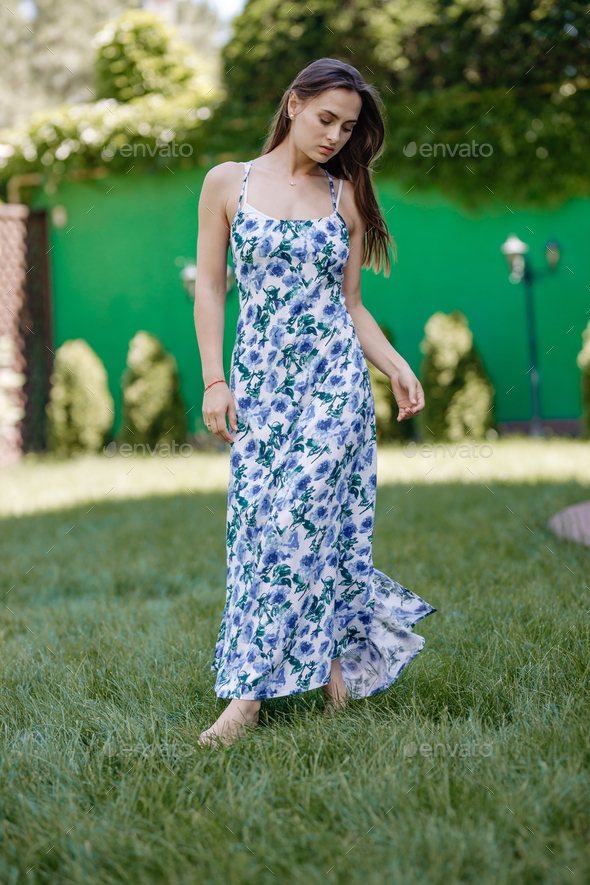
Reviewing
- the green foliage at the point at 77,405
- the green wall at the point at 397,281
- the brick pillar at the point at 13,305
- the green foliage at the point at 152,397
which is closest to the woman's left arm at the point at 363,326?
the green wall at the point at 397,281

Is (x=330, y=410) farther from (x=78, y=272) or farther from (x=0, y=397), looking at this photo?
(x=78, y=272)

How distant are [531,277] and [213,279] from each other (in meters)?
5.80

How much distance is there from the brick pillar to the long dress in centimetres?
621

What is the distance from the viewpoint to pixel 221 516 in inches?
176

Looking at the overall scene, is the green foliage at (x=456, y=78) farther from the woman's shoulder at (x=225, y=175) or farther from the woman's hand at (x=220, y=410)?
the woman's hand at (x=220, y=410)

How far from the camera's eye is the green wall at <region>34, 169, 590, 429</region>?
7078mm

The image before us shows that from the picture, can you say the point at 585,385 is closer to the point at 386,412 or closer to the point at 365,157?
the point at 386,412

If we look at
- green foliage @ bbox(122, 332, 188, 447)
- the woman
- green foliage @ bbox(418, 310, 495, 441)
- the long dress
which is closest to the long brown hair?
the woman

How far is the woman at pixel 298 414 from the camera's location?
170 cm

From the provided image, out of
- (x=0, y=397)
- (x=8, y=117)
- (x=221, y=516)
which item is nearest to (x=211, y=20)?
(x=8, y=117)

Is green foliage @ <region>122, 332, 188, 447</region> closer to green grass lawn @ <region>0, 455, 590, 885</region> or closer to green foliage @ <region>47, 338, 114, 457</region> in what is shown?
green foliage @ <region>47, 338, 114, 457</region>

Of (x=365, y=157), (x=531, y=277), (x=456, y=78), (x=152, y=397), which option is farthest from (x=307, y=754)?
(x=456, y=78)

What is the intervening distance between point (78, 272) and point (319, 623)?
24.3ft

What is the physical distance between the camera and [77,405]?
24.3ft
